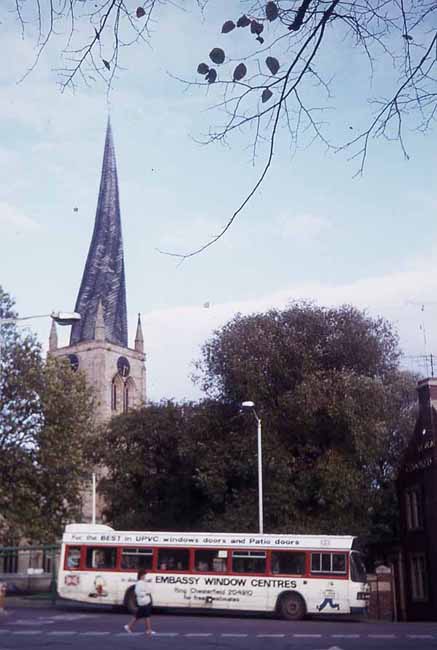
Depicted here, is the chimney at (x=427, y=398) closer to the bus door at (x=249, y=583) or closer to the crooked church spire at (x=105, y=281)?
the bus door at (x=249, y=583)

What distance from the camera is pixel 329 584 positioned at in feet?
95.9

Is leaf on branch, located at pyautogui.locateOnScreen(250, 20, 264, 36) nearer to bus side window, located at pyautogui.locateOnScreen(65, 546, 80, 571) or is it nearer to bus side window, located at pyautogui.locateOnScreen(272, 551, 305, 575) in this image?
bus side window, located at pyautogui.locateOnScreen(272, 551, 305, 575)

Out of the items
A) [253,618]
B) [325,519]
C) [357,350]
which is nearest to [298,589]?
[253,618]

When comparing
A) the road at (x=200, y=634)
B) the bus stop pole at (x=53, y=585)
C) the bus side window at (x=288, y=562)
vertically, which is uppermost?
the bus side window at (x=288, y=562)

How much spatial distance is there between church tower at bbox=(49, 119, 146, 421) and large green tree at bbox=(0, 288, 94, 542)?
241 feet

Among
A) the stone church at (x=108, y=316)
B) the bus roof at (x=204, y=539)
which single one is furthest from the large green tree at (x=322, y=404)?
the stone church at (x=108, y=316)

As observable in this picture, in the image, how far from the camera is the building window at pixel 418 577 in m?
37.6

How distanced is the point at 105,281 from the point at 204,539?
90607 mm

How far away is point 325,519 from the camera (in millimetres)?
38969

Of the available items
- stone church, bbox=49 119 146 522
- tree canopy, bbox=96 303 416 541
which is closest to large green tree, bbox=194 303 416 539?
tree canopy, bbox=96 303 416 541

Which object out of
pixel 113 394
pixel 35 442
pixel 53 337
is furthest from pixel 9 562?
pixel 53 337

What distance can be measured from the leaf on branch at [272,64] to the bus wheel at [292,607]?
24947 millimetres

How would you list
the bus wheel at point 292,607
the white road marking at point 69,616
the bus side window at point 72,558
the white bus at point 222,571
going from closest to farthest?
the white road marking at point 69,616
the bus wheel at point 292,607
the white bus at point 222,571
the bus side window at point 72,558

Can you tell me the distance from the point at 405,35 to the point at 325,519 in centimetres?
3384
